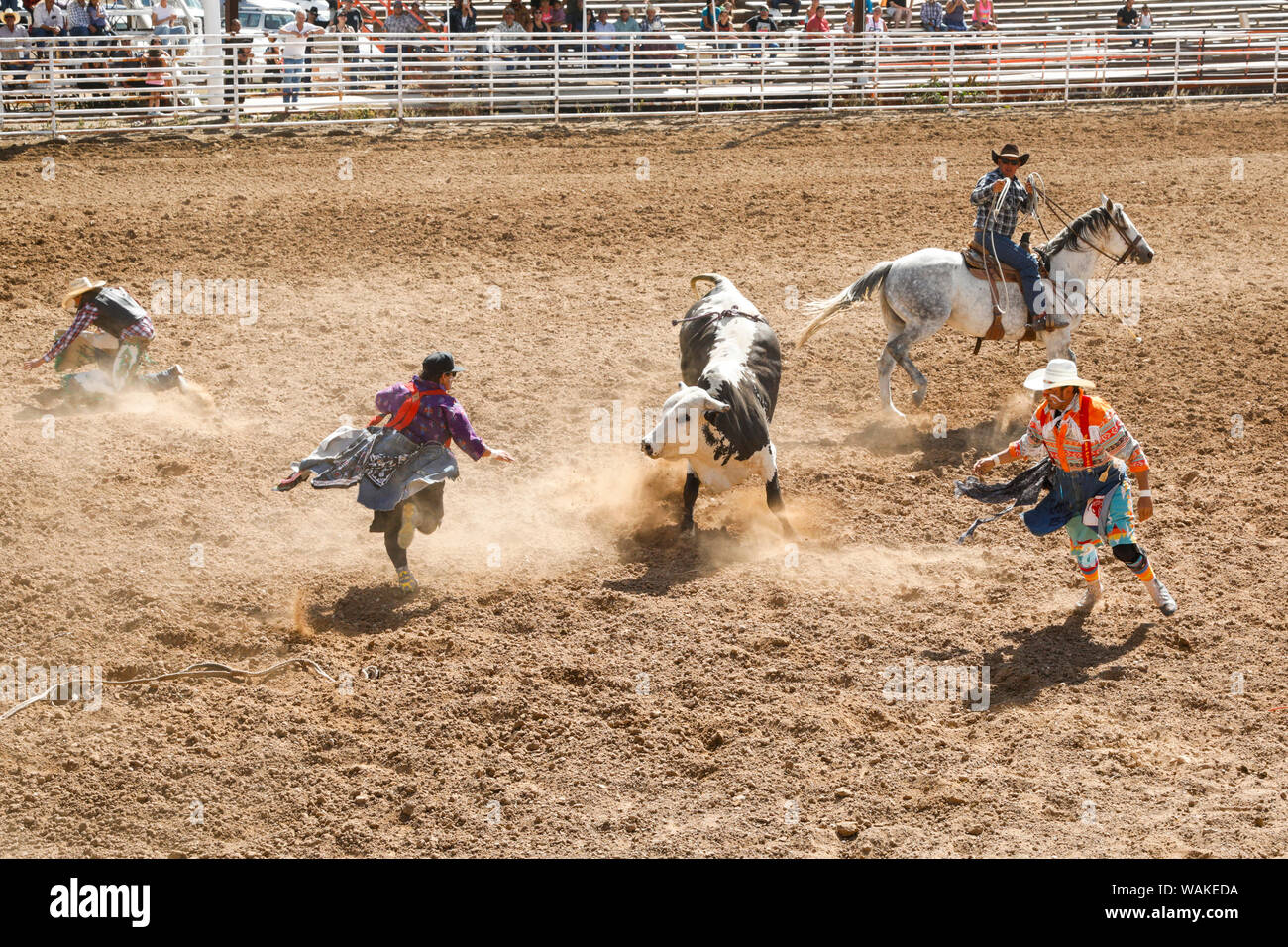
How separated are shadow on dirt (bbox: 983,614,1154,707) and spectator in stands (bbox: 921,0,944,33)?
19.5 metres

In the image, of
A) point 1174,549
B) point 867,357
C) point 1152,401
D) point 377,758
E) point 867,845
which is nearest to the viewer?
point 867,845

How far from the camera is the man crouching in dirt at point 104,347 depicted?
413 inches

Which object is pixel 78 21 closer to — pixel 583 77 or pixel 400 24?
pixel 400 24

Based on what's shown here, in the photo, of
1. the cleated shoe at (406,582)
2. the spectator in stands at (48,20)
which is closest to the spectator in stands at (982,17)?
the spectator in stands at (48,20)

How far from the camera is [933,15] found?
2447 cm

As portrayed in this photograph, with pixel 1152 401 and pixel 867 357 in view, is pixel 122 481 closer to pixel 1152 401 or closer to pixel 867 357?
pixel 867 357

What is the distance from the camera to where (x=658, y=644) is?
7.35m

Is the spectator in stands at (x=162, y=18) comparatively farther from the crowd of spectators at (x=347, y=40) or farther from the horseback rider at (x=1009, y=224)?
the horseback rider at (x=1009, y=224)

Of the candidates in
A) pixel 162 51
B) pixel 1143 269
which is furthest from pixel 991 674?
pixel 162 51

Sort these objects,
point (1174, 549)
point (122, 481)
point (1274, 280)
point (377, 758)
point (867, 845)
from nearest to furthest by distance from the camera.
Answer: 1. point (867, 845)
2. point (377, 758)
3. point (1174, 549)
4. point (122, 481)
5. point (1274, 280)

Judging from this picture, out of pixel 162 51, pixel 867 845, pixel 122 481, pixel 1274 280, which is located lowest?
pixel 867 845

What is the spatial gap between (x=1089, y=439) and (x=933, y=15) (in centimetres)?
1934

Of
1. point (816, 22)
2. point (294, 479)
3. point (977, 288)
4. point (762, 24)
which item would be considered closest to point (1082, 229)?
point (977, 288)

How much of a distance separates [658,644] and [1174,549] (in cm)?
351
